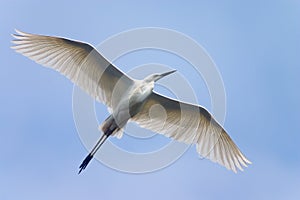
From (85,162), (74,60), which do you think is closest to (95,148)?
(85,162)

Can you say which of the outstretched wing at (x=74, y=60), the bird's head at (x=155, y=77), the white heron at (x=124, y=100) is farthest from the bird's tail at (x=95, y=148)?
the bird's head at (x=155, y=77)

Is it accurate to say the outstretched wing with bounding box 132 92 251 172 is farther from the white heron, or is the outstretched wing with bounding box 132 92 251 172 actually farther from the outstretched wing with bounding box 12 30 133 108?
the outstretched wing with bounding box 12 30 133 108

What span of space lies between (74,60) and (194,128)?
4.25m

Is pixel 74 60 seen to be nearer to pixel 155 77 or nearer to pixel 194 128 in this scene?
pixel 155 77

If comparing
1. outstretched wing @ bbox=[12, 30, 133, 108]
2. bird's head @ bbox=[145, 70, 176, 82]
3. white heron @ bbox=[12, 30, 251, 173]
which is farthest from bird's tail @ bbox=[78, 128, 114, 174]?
bird's head @ bbox=[145, 70, 176, 82]

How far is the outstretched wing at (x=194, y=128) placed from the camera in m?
23.3

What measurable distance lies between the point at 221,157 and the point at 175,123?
1.74 meters

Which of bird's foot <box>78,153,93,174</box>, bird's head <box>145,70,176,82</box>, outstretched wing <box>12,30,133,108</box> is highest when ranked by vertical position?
bird's head <box>145,70,176,82</box>

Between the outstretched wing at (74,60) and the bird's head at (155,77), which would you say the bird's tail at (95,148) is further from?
the bird's head at (155,77)

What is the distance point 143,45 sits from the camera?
74.6 ft

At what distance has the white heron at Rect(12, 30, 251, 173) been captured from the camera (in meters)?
22.2

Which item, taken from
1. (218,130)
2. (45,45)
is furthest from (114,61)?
(218,130)

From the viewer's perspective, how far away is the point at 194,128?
23.7 metres

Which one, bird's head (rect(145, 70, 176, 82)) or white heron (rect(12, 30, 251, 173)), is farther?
white heron (rect(12, 30, 251, 173))
